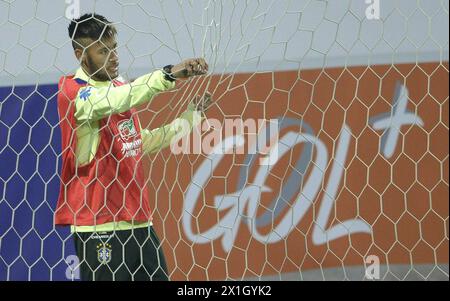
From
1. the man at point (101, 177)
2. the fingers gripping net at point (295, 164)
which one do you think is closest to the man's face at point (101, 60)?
the man at point (101, 177)

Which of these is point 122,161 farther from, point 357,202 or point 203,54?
point 357,202

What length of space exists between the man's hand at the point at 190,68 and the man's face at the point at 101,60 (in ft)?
0.47

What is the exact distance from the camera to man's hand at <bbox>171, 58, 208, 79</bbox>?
133cm

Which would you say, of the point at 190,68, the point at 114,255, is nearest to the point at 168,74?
the point at 190,68

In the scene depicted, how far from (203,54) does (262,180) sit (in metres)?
0.58

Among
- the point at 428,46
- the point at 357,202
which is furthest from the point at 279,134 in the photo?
the point at 428,46

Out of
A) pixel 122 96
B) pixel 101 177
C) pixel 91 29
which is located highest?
pixel 91 29

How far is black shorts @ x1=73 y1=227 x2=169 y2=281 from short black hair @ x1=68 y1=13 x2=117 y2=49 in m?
0.31

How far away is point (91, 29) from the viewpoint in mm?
1447

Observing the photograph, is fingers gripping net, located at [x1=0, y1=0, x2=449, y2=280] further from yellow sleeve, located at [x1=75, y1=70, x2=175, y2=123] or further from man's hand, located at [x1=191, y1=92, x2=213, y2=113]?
yellow sleeve, located at [x1=75, y1=70, x2=175, y2=123]

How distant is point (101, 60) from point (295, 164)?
741 mm

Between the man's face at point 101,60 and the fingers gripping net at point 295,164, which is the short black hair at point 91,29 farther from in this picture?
the fingers gripping net at point 295,164

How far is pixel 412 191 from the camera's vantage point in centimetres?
206

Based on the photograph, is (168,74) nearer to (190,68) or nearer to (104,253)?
(190,68)
